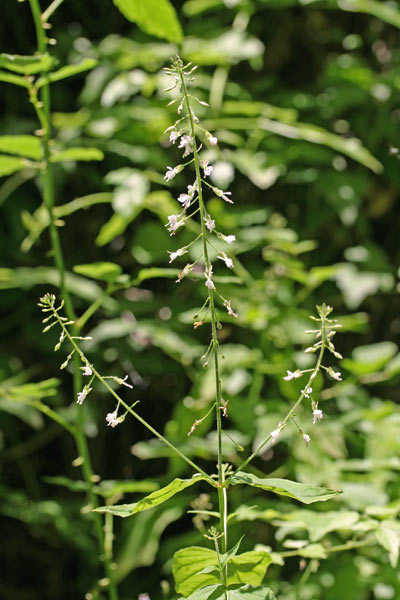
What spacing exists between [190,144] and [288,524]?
70 cm

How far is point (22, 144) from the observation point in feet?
4.15

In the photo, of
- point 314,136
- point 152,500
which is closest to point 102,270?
point 152,500

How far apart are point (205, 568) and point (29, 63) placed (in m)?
0.83

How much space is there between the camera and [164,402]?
7.08 ft

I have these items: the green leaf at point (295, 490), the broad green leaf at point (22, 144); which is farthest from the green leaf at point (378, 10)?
the green leaf at point (295, 490)

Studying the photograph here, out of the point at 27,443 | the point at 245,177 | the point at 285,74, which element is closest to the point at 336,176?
the point at 245,177

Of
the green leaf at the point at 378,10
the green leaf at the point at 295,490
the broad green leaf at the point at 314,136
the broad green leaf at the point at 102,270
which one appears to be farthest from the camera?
the green leaf at the point at 378,10

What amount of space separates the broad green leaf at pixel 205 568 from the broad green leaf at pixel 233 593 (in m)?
0.04

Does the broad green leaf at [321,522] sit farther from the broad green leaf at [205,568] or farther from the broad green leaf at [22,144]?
the broad green leaf at [22,144]

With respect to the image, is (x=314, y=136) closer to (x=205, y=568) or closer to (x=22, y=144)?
(x=22, y=144)

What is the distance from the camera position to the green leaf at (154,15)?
3.05ft

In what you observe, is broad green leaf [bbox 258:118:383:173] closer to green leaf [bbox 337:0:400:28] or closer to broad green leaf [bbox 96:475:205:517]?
green leaf [bbox 337:0:400:28]

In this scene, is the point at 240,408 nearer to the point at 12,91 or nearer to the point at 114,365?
the point at 114,365

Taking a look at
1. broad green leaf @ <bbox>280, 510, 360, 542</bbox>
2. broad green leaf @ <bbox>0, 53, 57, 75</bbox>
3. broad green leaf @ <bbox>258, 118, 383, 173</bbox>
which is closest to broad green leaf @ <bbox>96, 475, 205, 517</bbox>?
broad green leaf @ <bbox>280, 510, 360, 542</bbox>
